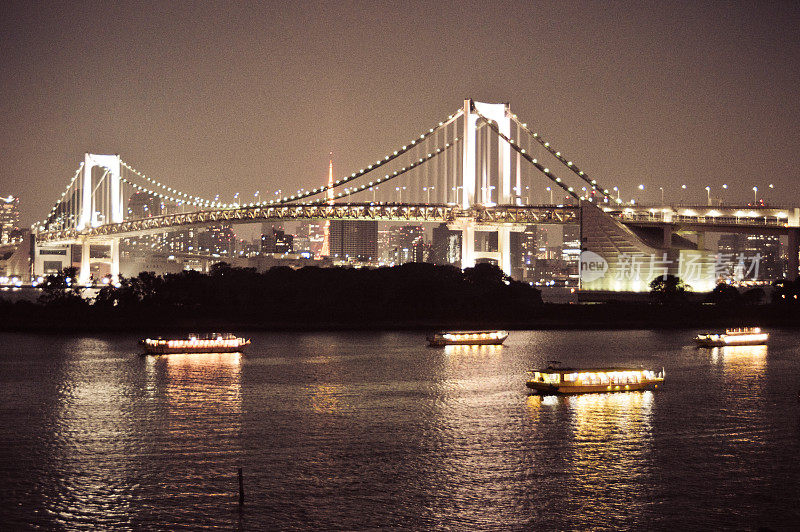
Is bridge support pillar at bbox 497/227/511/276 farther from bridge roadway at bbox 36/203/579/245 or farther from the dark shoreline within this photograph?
the dark shoreline

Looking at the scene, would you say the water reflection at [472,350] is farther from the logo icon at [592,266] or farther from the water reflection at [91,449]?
the logo icon at [592,266]

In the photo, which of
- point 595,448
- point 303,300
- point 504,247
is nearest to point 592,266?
point 504,247

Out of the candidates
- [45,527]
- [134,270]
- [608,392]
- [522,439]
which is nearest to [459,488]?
[522,439]

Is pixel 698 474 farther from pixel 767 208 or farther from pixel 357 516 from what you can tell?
pixel 767 208

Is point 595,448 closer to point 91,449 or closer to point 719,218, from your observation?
point 91,449

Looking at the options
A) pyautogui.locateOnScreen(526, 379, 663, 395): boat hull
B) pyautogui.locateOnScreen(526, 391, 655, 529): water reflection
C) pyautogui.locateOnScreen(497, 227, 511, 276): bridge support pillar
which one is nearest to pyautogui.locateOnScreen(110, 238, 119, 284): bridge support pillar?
pyautogui.locateOnScreen(497, 227, 511, 276): bridge support pillar

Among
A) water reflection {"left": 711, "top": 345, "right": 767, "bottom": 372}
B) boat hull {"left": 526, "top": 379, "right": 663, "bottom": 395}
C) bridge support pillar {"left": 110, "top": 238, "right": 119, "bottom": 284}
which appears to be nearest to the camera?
boat hull {"left": 526, "top": 379, "right": 663, "bottom": 395}
